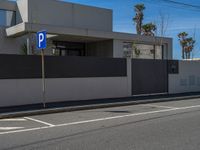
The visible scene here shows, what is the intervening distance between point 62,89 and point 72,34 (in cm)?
671

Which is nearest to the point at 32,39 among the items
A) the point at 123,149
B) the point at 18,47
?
the point at 18,47

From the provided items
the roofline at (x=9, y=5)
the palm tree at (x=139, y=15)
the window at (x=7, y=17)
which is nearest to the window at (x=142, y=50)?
the window at (x=7, y=17)

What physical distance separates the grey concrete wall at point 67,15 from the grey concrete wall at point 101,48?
1676mm

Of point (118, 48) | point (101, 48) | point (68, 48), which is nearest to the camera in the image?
point (118, 48)

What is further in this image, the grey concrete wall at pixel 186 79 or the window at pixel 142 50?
the window at pixel 142 50

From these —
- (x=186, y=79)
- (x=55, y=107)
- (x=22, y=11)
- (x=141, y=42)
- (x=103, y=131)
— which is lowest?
(x=103, y=131)

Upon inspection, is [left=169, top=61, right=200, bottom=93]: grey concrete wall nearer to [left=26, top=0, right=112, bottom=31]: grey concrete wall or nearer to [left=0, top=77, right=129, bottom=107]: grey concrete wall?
[left=0, top=77, right=129, bottom=107]: grey concrete wall

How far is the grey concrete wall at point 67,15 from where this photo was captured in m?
25.3

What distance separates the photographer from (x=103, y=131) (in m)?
9.55

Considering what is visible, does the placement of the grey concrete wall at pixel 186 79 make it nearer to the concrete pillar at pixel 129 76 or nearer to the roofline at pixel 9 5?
the concrete pillar at pixel 129 76

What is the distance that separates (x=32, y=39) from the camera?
22.0 meters

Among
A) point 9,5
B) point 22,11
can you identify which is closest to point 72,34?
point 22,11

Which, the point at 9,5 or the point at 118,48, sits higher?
the point at 9,5

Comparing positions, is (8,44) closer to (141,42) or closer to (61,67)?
(61,67)
